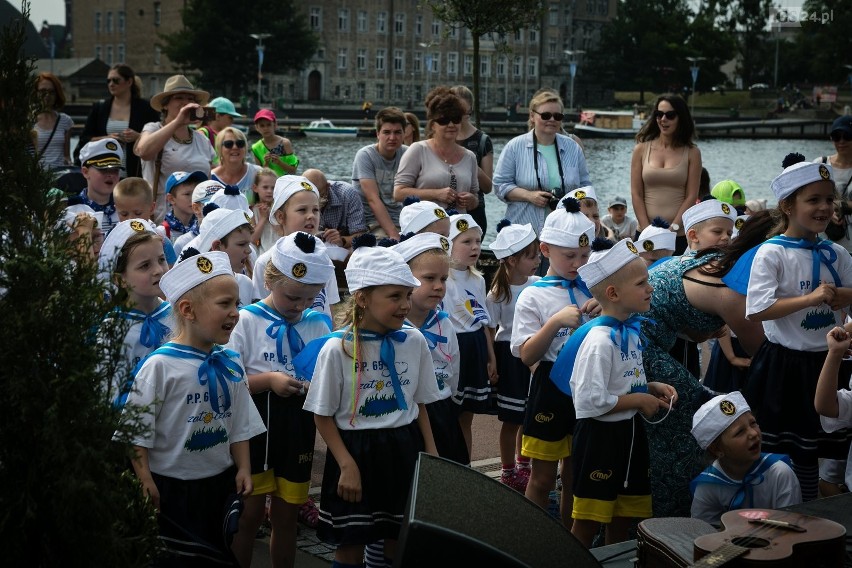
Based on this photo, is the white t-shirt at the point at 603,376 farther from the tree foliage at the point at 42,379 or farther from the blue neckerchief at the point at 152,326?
the tree foliage at the point at 42,379

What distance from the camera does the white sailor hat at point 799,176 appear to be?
5.92 meters

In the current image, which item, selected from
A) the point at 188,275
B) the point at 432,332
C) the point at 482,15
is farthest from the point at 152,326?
the point at 482,15

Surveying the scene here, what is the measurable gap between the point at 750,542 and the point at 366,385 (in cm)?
183

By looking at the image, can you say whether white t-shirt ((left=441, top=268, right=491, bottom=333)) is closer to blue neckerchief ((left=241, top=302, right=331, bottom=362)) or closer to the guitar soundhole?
blue neckerchief ((left=241, top=302, right=331, bottom=362))

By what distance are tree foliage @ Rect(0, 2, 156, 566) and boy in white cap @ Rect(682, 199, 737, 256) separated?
188 inches

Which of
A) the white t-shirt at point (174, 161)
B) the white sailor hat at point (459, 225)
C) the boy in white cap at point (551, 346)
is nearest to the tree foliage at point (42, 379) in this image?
the boy in white cap at point (551, 346)

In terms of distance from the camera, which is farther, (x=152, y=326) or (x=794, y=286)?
(x=794, y=286)

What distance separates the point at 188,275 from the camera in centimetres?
483

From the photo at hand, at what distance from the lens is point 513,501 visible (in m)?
3.50

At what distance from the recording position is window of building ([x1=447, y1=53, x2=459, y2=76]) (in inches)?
4553

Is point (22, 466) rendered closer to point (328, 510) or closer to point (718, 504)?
point (328, 510)

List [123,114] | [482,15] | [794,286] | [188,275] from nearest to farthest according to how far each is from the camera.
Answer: [188,275] < [794,286] < [123,114] < [482,15]

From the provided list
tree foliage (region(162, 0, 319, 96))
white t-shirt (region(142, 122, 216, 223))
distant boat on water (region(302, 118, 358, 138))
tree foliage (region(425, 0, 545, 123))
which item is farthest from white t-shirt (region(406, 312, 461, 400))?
tree foliage (region(162, 0, 319, 96))

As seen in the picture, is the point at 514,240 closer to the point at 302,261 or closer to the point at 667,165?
the point at 302,261
